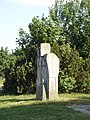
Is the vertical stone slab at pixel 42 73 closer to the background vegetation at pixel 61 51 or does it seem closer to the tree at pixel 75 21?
the background vegetation at pixel 61 51

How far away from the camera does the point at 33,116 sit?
37.2 ft

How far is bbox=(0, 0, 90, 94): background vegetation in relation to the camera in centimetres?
2456

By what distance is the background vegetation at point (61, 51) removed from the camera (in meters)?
24.6

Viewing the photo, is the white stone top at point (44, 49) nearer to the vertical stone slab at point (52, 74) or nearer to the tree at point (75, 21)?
the vertical stone slab at point (52, 74)

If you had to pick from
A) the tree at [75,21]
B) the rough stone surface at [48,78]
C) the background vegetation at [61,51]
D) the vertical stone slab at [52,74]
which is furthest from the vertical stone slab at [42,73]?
the tree at [75,21]

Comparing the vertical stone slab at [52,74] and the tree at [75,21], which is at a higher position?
the tree at [75,21]

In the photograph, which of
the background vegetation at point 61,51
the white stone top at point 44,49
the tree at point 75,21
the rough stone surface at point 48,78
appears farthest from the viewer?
the tree at point 75,21

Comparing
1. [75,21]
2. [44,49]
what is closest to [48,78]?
[44,49]

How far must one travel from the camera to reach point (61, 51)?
25.2 metres

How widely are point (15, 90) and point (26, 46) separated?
13.9 feet

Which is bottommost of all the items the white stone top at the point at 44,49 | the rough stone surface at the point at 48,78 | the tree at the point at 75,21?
the rough stone surface at the point at 48,78

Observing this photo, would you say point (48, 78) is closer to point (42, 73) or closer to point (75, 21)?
point (42, 73)

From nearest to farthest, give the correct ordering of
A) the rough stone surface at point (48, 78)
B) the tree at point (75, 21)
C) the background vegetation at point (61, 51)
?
1. the rough stone surface at point (48, 78)
2. the background vegetation at point (61, 51)
3. the tree at point (75, 21)

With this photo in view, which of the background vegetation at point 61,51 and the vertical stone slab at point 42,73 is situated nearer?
the vertical stone slab at point 42,73
